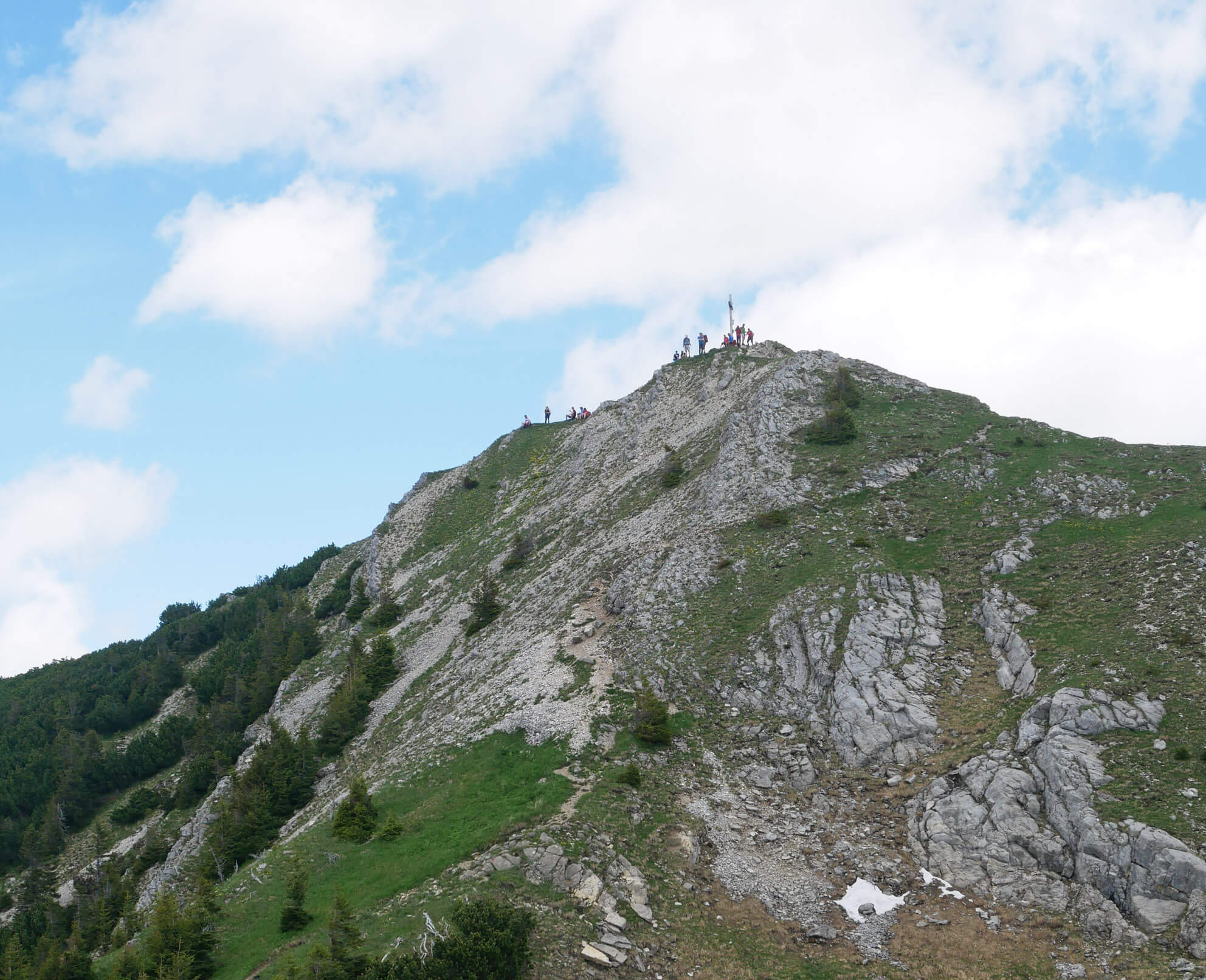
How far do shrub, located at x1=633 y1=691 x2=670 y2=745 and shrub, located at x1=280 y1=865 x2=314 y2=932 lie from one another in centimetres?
1736

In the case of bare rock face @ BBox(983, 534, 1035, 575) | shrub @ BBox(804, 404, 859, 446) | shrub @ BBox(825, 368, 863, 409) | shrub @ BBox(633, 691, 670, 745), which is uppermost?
shrub @ BBox(825, 368, 863, 409)

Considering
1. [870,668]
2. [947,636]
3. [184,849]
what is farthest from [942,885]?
[184,849]

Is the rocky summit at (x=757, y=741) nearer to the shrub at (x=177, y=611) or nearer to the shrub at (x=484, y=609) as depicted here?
the shrub at (x=484, y=609)

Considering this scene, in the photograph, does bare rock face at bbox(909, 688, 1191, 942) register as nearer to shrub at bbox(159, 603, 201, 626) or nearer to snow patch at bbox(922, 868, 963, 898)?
snow patch at bbox(922, 868, 963, 898)

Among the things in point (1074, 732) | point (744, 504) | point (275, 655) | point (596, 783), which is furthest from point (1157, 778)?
point (275, 655)

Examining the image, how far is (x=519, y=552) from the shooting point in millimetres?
75875

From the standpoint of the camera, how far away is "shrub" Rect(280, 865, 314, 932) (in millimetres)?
33594

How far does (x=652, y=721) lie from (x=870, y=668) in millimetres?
12149

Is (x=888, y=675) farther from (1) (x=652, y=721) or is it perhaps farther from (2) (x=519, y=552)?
(2) (x=519, y=552)

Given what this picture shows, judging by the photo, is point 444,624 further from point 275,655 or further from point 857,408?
point 857,408

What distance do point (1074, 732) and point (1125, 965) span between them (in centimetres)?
1039

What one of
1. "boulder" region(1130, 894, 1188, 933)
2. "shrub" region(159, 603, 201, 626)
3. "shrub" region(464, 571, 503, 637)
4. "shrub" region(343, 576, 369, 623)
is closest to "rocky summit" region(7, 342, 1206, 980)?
"boulder" region(1130, 894, 1188, 933)

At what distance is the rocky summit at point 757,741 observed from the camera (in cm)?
3050

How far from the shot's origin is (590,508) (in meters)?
77.1
